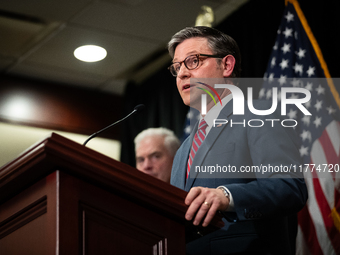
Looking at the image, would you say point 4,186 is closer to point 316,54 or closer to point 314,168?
point 314,168

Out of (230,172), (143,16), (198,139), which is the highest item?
(143,16)

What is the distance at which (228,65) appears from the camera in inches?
80.7

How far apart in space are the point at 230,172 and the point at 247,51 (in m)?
2.72

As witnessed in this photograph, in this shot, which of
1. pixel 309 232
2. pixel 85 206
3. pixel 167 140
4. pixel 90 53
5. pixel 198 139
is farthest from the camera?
pixel 90 53

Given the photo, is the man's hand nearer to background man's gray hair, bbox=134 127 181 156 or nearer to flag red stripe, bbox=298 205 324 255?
flag red stripe, bbox=298 205 324 255

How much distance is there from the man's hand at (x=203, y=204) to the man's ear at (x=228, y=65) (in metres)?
0.89

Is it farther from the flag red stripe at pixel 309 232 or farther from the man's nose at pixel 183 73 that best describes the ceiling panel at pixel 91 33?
Answer: the man's nose at pixel 183 73

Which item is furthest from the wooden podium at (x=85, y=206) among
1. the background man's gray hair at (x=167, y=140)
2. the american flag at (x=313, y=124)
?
the background man's gray hair at (x=167, y=140)

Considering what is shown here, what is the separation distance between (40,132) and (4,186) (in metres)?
4.48

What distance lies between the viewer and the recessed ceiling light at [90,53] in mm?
4789

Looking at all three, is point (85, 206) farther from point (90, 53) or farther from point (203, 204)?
point (90, 53)

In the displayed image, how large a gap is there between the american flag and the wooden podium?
6.34 feet

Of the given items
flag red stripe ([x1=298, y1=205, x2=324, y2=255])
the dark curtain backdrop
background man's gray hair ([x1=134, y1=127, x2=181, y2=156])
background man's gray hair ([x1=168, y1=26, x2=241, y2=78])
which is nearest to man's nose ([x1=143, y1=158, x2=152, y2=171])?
background man's gray hair ([x1=134, y1=127, x2=181, y2=156])

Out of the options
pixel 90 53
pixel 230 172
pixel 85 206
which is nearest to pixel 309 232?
pixel 230 172
